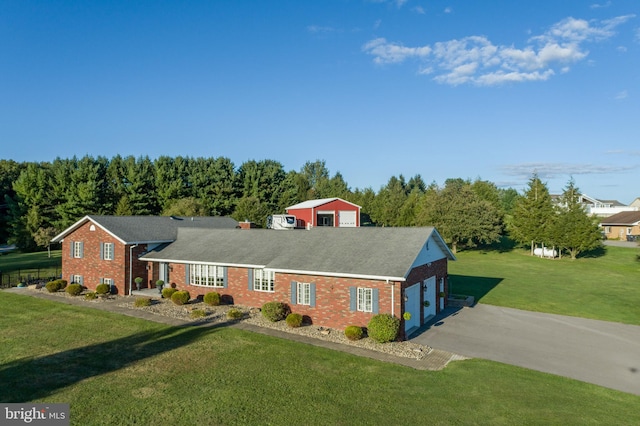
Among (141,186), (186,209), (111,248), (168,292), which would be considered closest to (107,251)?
(111,248)

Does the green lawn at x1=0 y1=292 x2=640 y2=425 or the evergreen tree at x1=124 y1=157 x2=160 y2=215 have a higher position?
the evergreen tree at x1=124 y1=157 x2=160 y2=215

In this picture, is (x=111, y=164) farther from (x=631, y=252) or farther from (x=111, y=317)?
(x=631, y=252)

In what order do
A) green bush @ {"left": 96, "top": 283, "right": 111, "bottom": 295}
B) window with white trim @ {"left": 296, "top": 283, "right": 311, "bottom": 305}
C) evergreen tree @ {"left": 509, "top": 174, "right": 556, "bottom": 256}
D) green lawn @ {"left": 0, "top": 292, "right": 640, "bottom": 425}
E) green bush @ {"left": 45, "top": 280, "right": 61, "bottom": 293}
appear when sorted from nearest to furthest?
green lawn @ {"left": 0, "top": 292, "right": 640, "bottom": 425}
window with white trim @ {"left": 296, "top": 283, "right": 311, "bottom": 305}
green bush @ {"left": 96, "top": 283, "right": 111, "bottom": 295}
green bush @ {"left": 45, "top": 280, "right": 61, "bottom": 293}
evergreen tree @ {"left": 509, "top": 174, "right": 556, "bottom": 256}

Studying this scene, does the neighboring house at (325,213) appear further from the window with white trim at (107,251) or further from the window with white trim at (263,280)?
the window with white trim at (263,280)

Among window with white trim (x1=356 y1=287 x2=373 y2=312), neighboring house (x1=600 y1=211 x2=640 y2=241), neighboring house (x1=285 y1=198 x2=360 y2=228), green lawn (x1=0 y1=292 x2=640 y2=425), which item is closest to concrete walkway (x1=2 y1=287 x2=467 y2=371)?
green lawn (x1=0 y1=292 x2=640 y2=425)

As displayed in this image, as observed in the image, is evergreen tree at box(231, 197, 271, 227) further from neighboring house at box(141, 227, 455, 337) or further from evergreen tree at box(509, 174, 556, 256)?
evergreen tree at box(509, 174, 556, 256)

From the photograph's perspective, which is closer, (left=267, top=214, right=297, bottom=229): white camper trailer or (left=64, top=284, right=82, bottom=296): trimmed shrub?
(left=64, top=284, right=82, bottom=296): trimmed shrub

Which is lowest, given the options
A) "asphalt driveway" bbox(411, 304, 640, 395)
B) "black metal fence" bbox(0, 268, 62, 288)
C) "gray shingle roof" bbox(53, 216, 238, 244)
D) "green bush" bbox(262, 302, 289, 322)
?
"asphalt driveway" bbox(411, 304, 640, 395)
